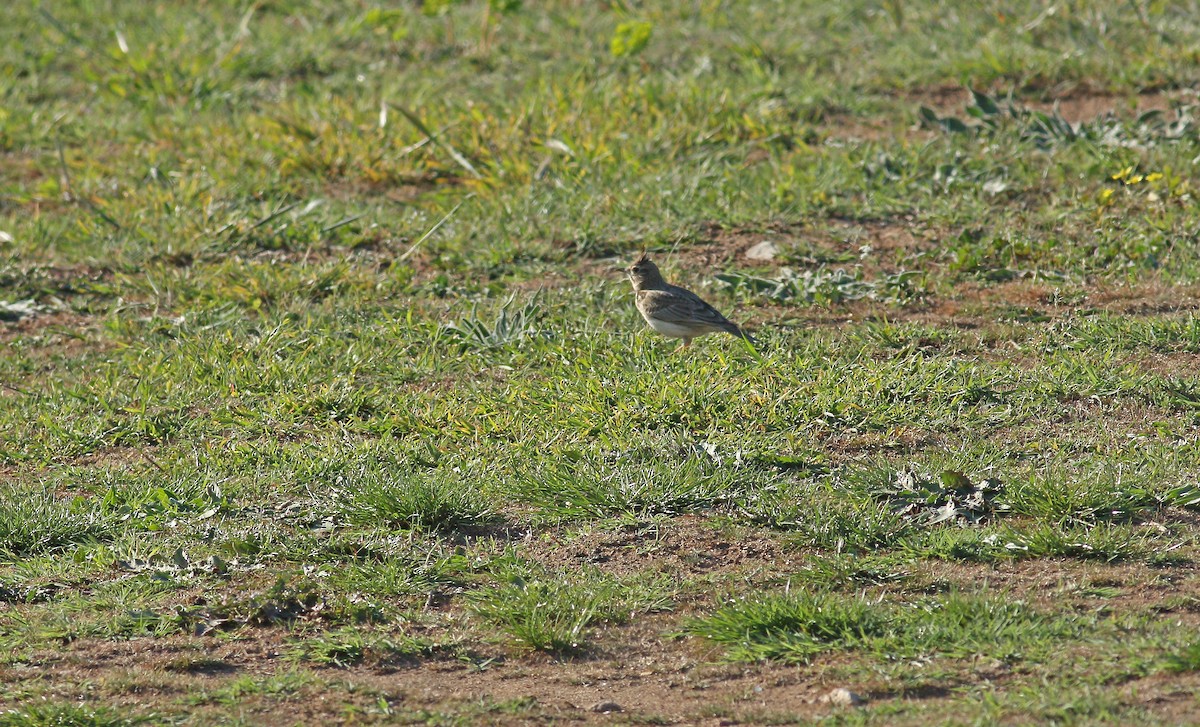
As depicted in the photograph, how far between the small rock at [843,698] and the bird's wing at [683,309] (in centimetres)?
279

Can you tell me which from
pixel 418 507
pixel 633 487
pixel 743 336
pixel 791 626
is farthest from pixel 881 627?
pixel 743 336

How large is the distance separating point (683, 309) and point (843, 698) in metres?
2.90

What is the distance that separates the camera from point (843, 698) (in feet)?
14.4

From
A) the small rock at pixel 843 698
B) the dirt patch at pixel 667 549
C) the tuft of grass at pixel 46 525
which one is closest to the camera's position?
the small rock at pixel 843 698

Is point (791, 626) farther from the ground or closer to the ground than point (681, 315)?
closer to the ground

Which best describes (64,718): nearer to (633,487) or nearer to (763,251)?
(633,487)

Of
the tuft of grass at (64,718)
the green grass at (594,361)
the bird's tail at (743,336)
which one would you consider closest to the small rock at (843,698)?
the green grass at (594,361)

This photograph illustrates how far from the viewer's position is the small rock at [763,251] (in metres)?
8.13

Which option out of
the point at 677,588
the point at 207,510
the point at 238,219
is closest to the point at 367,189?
the point at 238,219

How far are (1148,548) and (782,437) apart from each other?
1577mm

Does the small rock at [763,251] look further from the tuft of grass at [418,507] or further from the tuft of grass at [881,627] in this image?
the tuft of grass at [881,627]

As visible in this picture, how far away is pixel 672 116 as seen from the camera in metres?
9.74

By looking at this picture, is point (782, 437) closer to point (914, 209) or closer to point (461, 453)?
point (461, 453)

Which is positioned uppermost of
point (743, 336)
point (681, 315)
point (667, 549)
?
point (681, 315)
